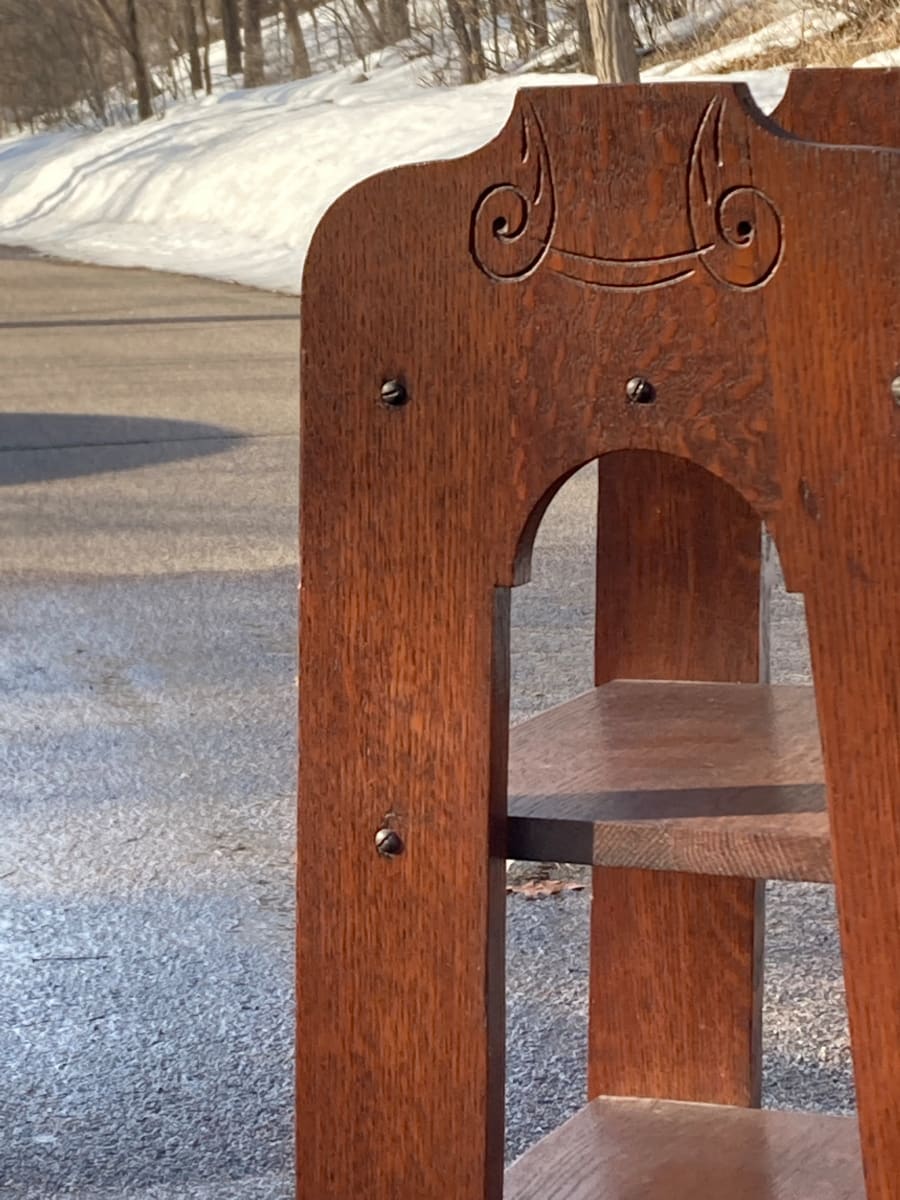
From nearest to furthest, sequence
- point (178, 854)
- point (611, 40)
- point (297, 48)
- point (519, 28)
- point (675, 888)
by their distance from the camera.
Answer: point (675, 888) → point (178, 854) → point (611, 40) → point (519, 28) → point (297, 48)

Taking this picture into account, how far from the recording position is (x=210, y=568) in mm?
5012

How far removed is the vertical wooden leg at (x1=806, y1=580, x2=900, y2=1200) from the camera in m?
1.02

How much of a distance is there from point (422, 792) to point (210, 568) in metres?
3.93

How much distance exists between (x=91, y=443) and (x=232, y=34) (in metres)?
28.3

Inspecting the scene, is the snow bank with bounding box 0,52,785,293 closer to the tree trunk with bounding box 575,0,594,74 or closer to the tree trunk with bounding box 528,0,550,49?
the tree trunk with bounding box 575,0,594,74

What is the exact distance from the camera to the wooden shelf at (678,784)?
3.77 ft

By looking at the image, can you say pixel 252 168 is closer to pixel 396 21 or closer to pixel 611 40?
pixel 611 40

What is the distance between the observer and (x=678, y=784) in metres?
1.29

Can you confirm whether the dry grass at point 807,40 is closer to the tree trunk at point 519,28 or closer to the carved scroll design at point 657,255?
the tree trunk at point 519,28

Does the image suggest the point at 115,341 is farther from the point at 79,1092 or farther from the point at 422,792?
the point at 422,792

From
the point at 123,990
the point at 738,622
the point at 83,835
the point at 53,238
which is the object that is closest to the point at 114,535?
the point at 83,835

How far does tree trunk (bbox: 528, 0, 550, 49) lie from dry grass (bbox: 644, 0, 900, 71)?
12.0ft

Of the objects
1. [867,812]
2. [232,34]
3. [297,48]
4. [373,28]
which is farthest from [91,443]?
[232,34]

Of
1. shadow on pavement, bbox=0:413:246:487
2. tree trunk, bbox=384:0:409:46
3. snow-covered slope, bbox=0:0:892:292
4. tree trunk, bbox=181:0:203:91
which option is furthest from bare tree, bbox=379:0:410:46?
shadow on pavement, bbox=0:413:246:487
